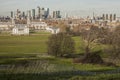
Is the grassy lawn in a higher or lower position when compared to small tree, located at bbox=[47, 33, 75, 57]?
lower

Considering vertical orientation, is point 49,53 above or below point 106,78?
below

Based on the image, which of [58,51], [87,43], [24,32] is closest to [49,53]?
[58,51]

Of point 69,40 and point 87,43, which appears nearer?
point 69,40

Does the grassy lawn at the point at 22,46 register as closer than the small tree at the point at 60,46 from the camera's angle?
No

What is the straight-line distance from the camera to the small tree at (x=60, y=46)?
57938 millimetres

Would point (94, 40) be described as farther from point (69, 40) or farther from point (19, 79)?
point (19, 79)

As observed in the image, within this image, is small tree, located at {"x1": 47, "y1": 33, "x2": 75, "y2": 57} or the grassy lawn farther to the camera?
the grassy lawn

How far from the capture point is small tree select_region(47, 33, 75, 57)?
190 ft

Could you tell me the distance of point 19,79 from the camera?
18.7 meters

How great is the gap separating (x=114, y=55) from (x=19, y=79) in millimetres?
34277

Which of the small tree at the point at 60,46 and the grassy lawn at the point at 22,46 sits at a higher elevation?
the small tree at the point at 60,46

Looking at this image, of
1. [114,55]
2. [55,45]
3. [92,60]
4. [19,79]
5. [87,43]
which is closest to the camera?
[19,79]

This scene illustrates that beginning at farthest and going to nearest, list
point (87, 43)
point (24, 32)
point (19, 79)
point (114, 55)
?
point (24, 32)
point (87, 43)
point (114, 55)
point (19, 79)

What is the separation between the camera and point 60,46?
57906 mm
